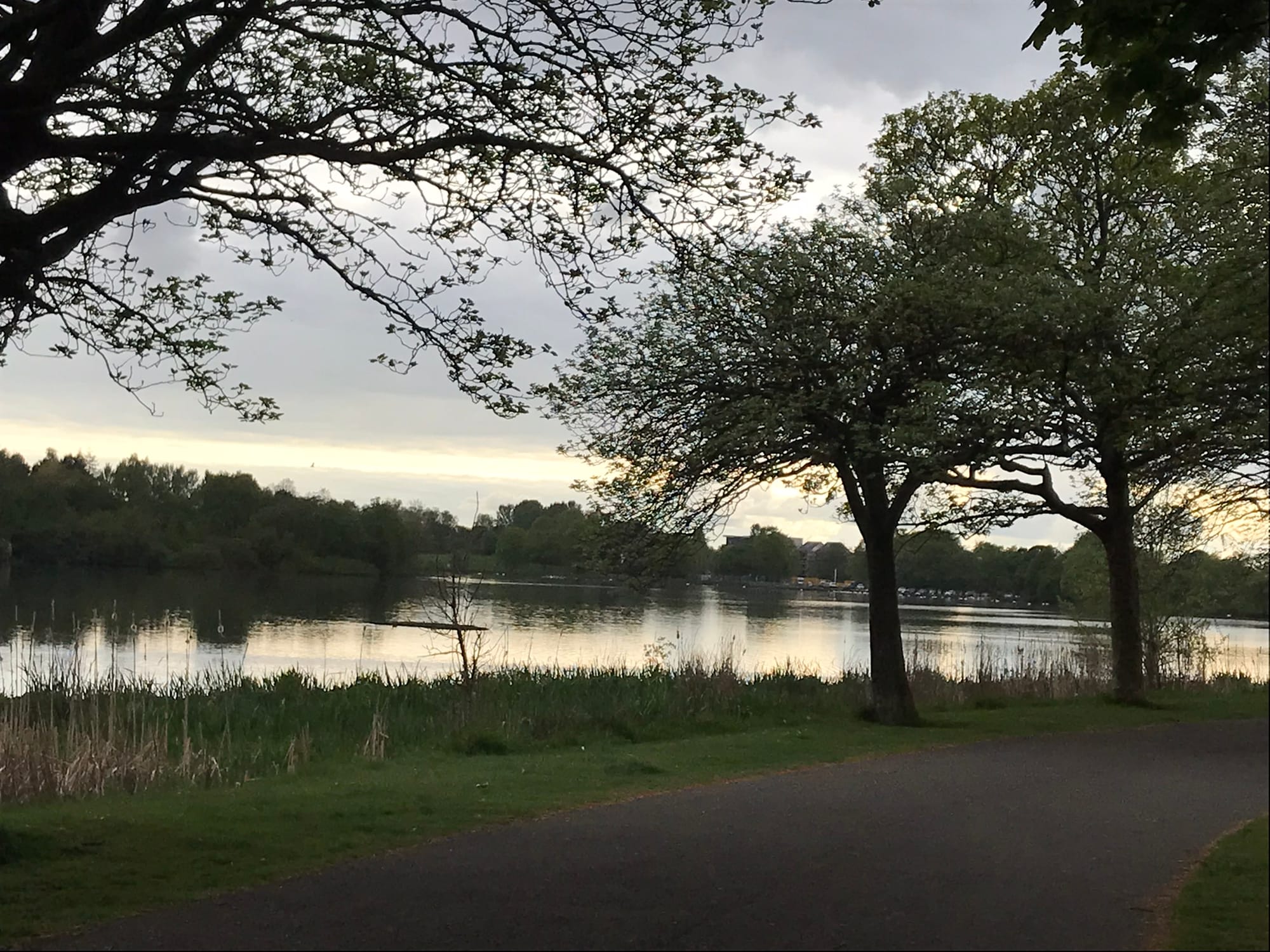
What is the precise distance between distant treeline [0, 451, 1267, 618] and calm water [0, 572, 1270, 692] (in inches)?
46.4

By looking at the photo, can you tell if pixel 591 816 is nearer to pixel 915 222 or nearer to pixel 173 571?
pixel 915 222

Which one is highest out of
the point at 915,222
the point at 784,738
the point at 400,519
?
the point at 915,222

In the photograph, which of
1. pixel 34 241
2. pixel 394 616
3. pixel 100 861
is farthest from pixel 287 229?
pixel 394 616

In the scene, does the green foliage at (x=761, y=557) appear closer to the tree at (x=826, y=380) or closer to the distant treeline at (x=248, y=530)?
the distant treeline at (x=248, y=530)

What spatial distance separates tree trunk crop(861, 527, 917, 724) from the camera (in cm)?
1719

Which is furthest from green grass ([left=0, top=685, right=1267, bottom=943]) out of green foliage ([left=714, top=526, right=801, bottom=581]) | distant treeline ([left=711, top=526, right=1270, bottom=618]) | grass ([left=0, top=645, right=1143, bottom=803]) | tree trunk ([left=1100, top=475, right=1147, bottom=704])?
green foliage ([left=714, top=526, right=801, bottom=581])

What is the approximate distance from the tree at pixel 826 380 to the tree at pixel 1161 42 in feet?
18.7

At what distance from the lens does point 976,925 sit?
5785mm

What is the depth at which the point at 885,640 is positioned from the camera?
17453mm

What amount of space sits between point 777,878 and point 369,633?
94.4ft

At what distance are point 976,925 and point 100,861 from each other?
16.7 feet

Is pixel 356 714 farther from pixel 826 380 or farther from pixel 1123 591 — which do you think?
pixel 1123 591

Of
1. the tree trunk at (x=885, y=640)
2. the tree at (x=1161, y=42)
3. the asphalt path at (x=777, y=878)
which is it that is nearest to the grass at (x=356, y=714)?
the tree trunk at (x=885, y=640)

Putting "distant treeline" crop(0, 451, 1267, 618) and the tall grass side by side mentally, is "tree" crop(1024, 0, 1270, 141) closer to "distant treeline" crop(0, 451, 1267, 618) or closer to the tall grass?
"distant treeline" crop(0, 451, 1267, 618)
